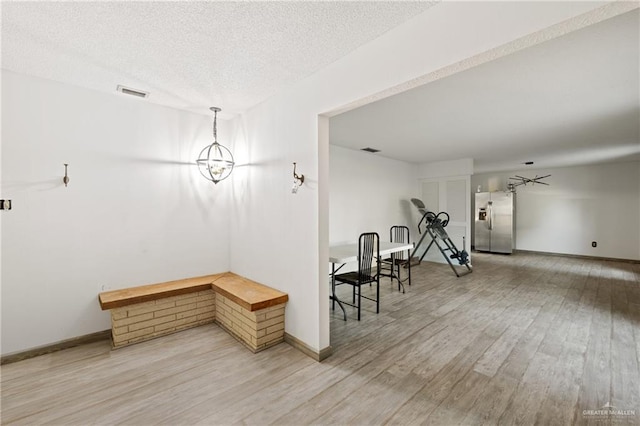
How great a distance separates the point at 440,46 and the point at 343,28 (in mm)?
687

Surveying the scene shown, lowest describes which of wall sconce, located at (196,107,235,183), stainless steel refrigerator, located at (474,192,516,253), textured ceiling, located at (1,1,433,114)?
stainless steel refrigerator, located at (474,192,516,253)

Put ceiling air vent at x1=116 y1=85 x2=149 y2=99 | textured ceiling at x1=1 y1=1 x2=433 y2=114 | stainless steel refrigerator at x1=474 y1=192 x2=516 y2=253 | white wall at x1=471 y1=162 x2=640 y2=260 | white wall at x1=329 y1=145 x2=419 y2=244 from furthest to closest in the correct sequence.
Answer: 1. stainless steel refrigerator at x1=474 y1=192 x2=516 y2=253
2. white wall at x1=471 y1=162 x2=640 y2=260
3. white wall at x1=329 y1=145 x2=419 y2=244
4. ceiling air vent at x1=116 y1=85 x2=149 y2=99
5. textured ceiling at x1=1 y1=1 x2=433 y2=114

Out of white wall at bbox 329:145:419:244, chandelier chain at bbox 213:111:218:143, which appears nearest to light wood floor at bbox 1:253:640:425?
white wall at bbox 329:145:419:244

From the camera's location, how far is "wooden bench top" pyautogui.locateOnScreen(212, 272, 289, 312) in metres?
2.66

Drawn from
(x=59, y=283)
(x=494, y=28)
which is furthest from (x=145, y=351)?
(x=494, y=28)

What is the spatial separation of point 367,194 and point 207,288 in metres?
3.80

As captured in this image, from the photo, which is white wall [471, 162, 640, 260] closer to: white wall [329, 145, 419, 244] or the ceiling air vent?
white wall [329, 145, 419, 244]

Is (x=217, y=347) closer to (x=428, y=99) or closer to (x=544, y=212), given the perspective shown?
(x=428, y=99)

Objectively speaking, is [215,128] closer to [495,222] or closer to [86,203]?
[86,203]

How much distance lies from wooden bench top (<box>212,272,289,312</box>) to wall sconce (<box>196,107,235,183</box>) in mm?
1307

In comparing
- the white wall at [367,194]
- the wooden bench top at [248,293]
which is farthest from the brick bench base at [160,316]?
the white wall at [367,194]

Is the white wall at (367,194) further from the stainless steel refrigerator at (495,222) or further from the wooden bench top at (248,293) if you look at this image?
the stainless steel refrigerator at (495,222)

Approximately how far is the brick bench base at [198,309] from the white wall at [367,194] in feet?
7.95

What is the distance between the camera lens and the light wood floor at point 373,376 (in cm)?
186
